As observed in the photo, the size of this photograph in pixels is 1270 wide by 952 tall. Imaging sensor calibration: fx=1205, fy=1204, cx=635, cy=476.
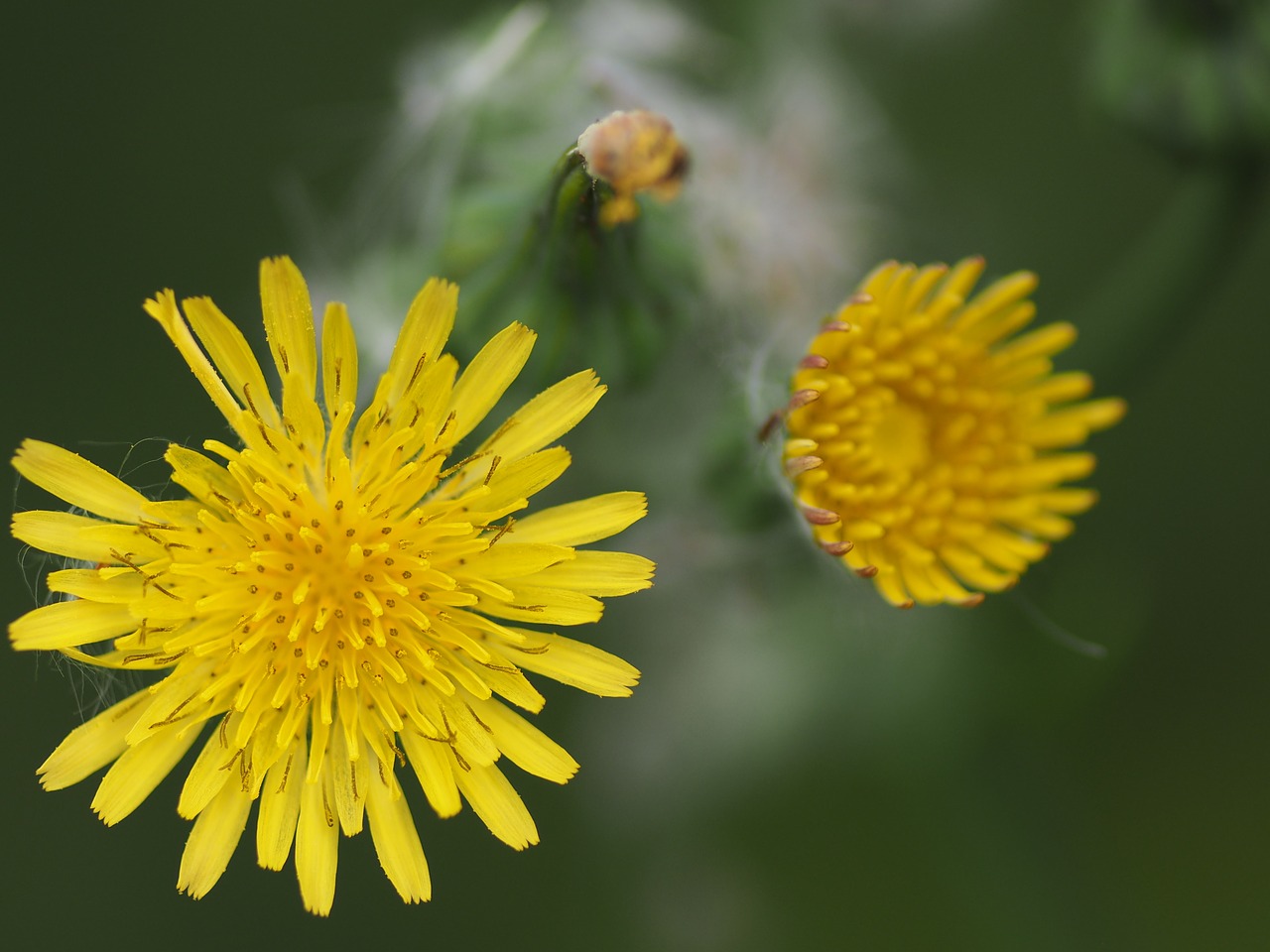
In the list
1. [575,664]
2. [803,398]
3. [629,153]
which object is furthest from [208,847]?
[629,153]

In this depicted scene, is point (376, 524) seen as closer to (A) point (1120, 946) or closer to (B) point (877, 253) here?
(B) point (877, 253)

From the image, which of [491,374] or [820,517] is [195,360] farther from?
[820,517]

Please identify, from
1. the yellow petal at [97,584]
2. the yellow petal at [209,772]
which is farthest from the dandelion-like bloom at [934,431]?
the yellow petal at [97,584]

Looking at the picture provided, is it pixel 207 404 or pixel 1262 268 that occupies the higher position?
pixel 207 404

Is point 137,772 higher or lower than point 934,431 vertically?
higher

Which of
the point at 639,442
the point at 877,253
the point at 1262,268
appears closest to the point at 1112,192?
the point at 1262,268

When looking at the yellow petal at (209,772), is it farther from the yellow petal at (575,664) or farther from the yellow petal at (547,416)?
the yellow petal at (547,416)

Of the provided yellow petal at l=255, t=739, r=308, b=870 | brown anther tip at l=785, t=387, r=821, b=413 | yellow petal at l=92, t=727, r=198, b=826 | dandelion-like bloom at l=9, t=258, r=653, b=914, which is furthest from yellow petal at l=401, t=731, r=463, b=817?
brown anther tip at l=785, t=387, r=821, b=413
